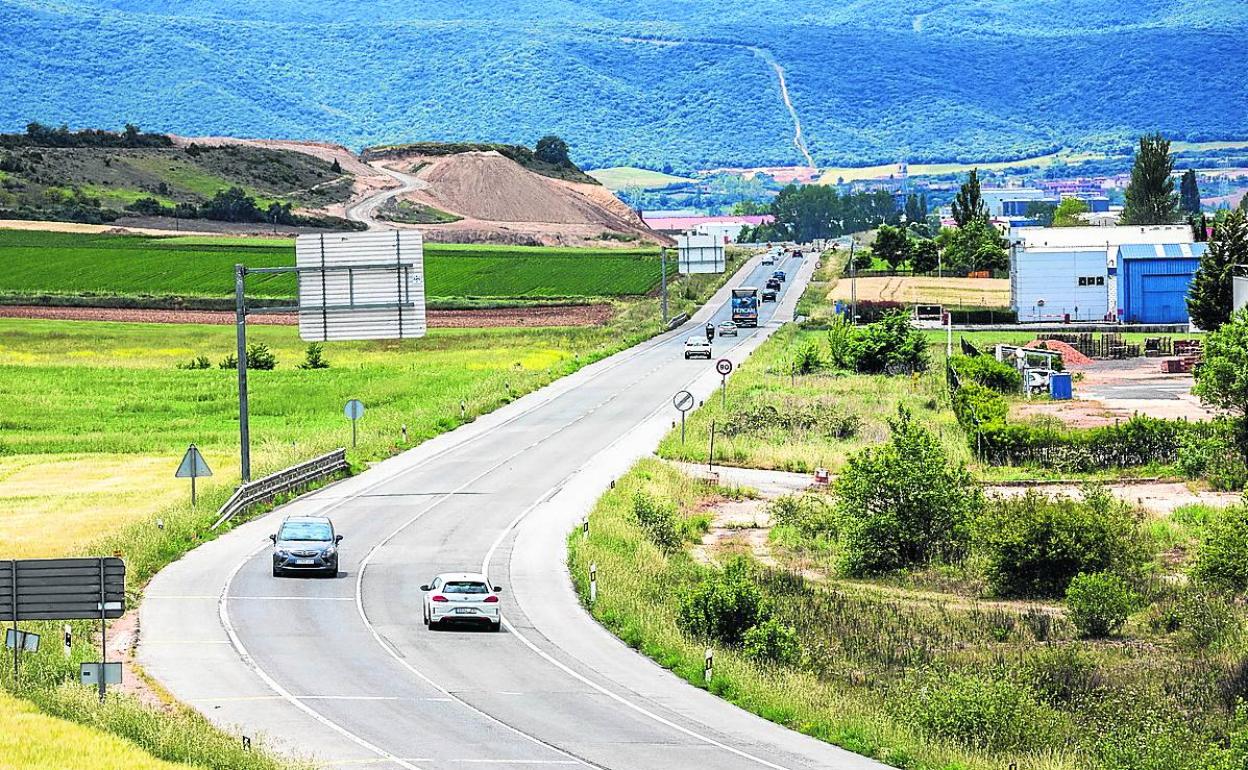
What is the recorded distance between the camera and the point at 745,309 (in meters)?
129

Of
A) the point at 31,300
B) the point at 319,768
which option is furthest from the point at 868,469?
the point at 31,300

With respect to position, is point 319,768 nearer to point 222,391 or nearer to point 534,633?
point 534,633

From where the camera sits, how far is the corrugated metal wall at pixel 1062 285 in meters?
127

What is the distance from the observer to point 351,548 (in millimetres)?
45688

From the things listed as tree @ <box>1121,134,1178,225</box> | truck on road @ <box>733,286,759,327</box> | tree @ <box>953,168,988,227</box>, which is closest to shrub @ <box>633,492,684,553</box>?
truck on road @ <box>733,286,759,327</box>

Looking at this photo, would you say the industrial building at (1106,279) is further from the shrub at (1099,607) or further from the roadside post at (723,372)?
the shrub at (1099,607)

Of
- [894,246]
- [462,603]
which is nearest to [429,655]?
[462,603]

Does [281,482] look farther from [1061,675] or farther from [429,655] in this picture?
[1061,675]

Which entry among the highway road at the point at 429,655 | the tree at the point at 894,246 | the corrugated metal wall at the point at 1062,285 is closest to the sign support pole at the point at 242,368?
the highway road at the point at 429,655

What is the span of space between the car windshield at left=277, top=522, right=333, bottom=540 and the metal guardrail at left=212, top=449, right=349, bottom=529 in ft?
18.8

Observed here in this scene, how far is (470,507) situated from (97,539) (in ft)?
36.3

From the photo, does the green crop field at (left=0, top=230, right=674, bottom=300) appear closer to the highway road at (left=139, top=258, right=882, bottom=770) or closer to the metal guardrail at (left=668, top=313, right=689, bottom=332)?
the metal guardrail at (left=668, top=313, right=689, bottom=332)

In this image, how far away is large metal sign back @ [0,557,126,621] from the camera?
2803cm

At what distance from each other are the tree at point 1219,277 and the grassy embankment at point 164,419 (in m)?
33.3
